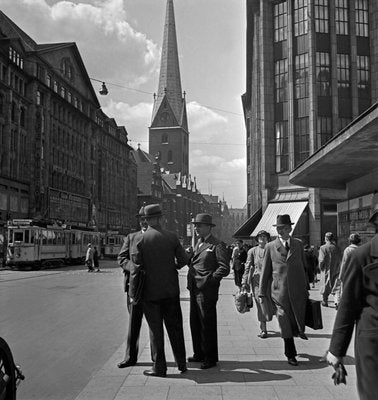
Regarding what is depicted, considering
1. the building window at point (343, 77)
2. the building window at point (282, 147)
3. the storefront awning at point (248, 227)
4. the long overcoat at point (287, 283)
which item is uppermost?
the building window at point (343, 77)

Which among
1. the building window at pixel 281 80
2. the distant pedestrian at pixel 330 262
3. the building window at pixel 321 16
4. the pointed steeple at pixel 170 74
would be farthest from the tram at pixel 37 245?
the pointed steeple at pixel 170 74

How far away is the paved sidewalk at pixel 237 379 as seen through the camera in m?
5.18

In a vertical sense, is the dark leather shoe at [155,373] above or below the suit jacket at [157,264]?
below

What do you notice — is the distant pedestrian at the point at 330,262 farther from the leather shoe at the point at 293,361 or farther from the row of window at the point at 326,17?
the row of window at the point at 326,17

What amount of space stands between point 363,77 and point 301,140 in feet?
23.5

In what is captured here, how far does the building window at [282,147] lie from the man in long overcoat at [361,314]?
39690 millimetres

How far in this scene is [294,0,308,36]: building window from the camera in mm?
41844

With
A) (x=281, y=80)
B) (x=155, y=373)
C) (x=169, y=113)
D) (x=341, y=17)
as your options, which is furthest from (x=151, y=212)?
(x=169, y=113)

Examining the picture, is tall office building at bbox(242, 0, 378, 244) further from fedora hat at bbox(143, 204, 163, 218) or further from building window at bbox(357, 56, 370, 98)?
fedora hat at bbox(143, 204, 163, 218)

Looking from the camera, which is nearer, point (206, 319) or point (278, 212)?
point (206, 319)

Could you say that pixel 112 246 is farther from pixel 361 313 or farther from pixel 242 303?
pixel 361 313

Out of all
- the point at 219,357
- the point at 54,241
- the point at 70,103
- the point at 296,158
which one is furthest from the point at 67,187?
the point at 219,357

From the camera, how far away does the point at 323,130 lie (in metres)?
40.8

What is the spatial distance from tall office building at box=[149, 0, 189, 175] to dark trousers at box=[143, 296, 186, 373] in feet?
409
